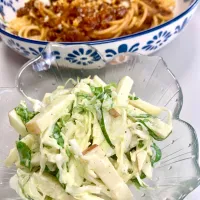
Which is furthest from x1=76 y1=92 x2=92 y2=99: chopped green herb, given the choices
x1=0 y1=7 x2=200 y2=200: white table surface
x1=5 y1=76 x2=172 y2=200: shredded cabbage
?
x1=0 y1=7 x2=200 y2=200: white table surface

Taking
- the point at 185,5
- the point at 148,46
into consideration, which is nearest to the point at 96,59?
the point at 148,46

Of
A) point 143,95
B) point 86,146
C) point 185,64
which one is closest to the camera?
point 86,146

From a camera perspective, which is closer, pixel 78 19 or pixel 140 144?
pixel 140 144

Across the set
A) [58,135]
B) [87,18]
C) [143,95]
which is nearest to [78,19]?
[87,18]

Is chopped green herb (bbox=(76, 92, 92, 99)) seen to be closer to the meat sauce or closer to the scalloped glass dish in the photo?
the scalloped glass dish

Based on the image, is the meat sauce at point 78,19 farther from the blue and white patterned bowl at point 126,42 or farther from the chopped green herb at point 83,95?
the chopped green herb at point 83,95

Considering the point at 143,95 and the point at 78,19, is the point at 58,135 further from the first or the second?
the point at 78,19
